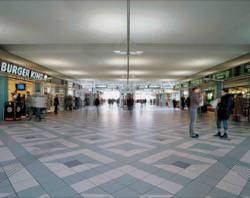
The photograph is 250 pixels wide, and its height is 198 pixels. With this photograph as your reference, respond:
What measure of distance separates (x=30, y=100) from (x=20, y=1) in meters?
6.48

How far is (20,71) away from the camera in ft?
34.8

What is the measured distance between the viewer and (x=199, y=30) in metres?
6.56

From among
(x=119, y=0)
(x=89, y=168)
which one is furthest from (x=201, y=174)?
(x=119, y=0)

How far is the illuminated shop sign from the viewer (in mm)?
9216

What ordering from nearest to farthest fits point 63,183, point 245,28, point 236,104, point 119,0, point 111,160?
point 63,183 < point 111,160 < point 119,0 < point 245,28 < point 236,104

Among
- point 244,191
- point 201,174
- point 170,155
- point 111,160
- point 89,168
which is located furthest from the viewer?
point 170,155

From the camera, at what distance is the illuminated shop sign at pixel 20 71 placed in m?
9.22

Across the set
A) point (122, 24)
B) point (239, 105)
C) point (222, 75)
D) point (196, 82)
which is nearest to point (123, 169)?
point (122, 24)

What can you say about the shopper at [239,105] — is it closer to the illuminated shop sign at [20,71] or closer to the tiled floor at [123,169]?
the tiled floor at [123,169]

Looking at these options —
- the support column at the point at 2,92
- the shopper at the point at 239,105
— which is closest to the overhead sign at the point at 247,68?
the shopper at the point at 239,105

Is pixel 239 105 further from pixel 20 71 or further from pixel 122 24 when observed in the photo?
pixel 20 71

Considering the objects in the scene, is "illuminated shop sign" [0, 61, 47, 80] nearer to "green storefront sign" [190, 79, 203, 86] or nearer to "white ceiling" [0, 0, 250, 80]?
"white ceiling" [0, 0, 250, 80]

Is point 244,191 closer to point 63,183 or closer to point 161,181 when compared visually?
point 161,181

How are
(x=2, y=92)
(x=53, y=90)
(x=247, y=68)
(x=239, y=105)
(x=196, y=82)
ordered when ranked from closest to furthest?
1. (x=2, y=92)
2. (x=239, y=105)
3. (x=247, y=68)
4. (x=53, y=90)
5. (x=196, y=82)
